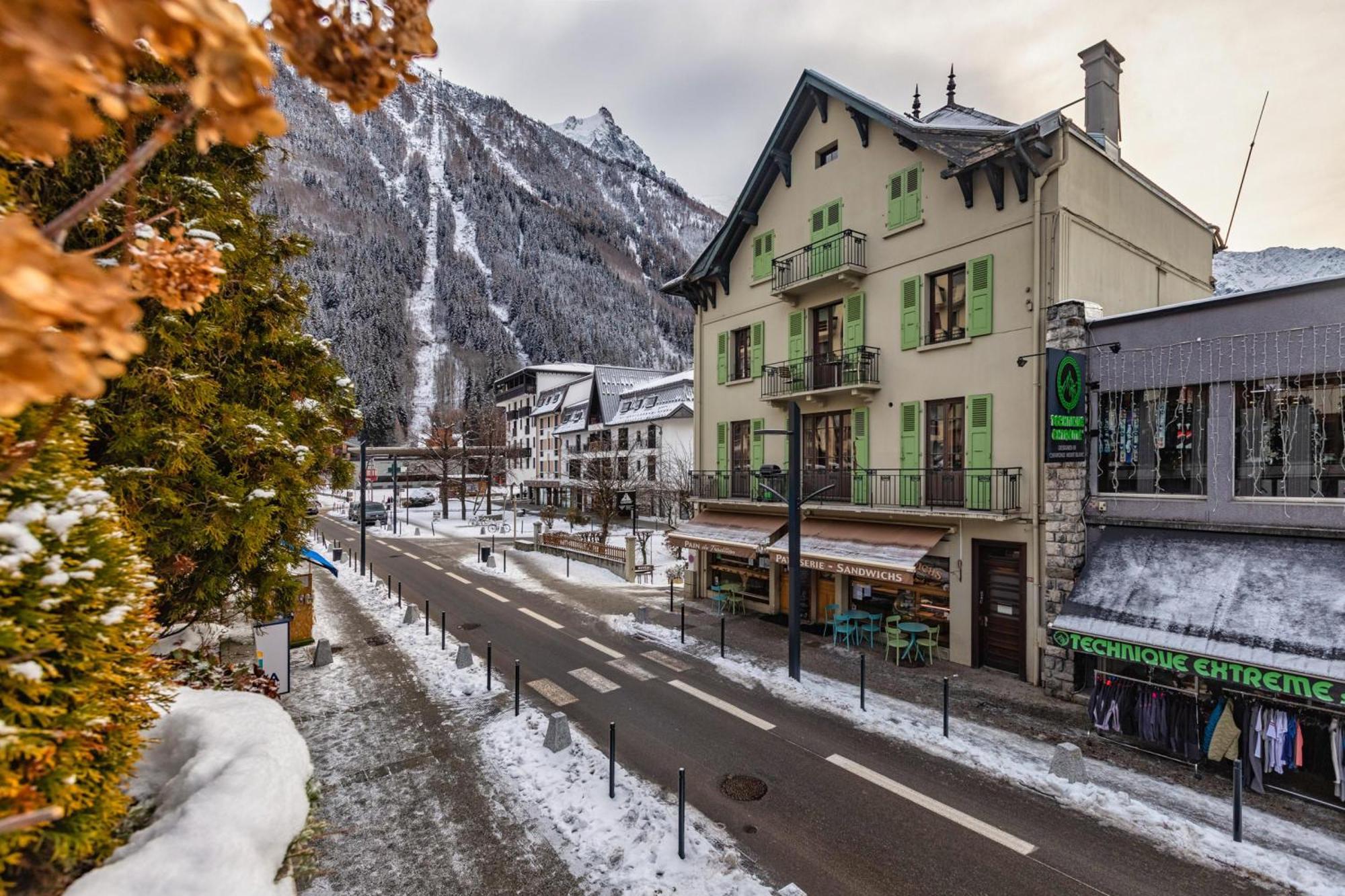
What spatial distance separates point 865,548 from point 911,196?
962cm

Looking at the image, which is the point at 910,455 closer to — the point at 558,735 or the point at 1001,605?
the point at 1001,605

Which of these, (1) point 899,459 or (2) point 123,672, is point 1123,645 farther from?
(2) point 123,672

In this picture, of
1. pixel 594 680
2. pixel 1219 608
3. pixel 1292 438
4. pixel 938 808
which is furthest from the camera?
pixel 594 680

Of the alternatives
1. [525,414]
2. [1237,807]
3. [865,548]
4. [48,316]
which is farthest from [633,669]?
[525,414]

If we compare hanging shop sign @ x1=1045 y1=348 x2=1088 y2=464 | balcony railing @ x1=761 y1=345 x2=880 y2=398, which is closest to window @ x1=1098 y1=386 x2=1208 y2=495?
hanging shop sign @ x1=1045 y1=348 x2=1088 y2=464

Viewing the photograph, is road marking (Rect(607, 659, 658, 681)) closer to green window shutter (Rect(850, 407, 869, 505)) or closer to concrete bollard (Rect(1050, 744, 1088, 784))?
green window shutter (Rect(850, 407, 869, 505))

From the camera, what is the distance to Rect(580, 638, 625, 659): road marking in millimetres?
15406

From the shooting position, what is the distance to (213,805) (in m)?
4.01

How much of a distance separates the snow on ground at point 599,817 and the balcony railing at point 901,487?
8.60m

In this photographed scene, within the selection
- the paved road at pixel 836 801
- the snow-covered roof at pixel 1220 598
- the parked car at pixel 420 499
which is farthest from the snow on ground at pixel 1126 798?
the parked car at pixel 420 499

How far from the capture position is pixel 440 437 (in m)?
51.2

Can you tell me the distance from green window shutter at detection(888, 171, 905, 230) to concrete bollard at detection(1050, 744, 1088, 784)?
12999 millimetres

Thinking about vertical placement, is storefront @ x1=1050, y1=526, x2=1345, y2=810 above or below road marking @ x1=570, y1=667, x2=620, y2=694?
above

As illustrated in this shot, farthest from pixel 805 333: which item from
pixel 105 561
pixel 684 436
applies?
pixel 684 436
